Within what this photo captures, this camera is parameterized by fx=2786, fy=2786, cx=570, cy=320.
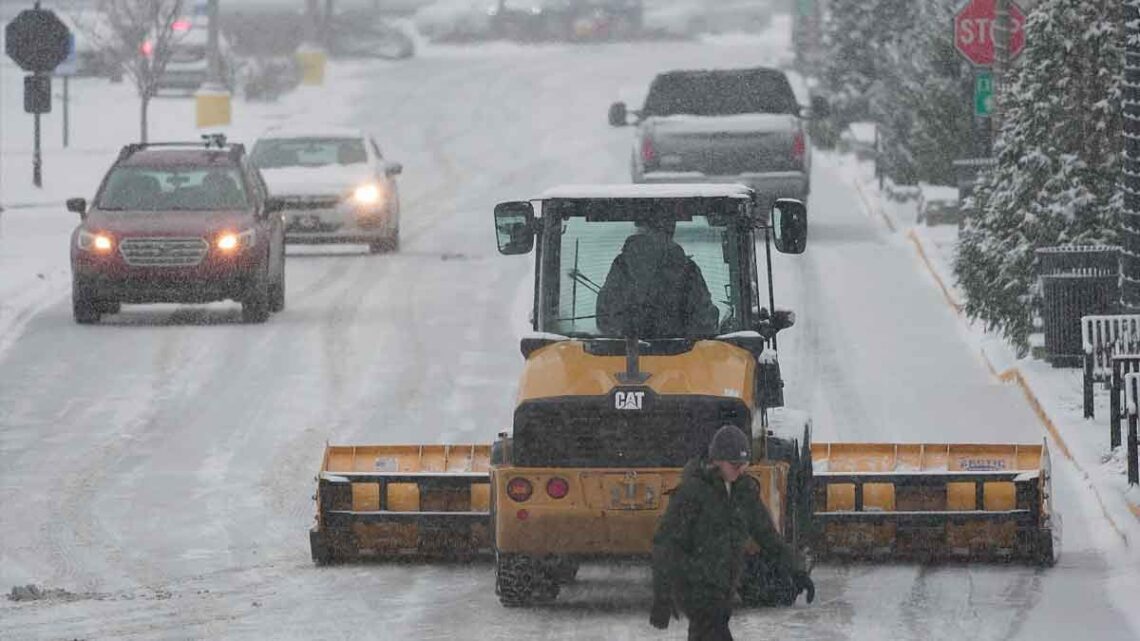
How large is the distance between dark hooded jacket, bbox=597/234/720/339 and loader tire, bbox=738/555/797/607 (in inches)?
46.9

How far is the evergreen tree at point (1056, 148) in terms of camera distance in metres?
23.6

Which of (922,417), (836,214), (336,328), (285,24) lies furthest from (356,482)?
(285,24)

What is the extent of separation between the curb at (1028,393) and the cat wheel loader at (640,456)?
1227mm

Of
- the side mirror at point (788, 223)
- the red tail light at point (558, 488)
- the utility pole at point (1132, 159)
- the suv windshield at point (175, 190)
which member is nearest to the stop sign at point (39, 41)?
the suv windshield at point (175, 190)

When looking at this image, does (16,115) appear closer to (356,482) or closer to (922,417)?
(922,417)

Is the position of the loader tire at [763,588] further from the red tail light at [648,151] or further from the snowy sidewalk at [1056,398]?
the red tail light at [648,151]

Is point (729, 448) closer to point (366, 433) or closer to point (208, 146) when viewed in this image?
point (366, 433)

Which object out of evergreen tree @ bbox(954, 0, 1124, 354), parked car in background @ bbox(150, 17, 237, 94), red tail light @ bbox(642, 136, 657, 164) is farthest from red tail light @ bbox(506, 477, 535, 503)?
parked car in background @ bbox(150, 17, 237, 94)

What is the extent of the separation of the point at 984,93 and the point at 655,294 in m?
17.7

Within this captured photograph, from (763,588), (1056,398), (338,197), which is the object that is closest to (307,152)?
(338,197)

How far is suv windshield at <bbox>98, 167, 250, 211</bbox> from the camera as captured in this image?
27.6 meters

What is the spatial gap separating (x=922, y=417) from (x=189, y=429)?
5.49 metres

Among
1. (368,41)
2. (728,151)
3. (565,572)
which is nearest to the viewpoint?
(565,572)

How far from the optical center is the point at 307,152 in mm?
35750
